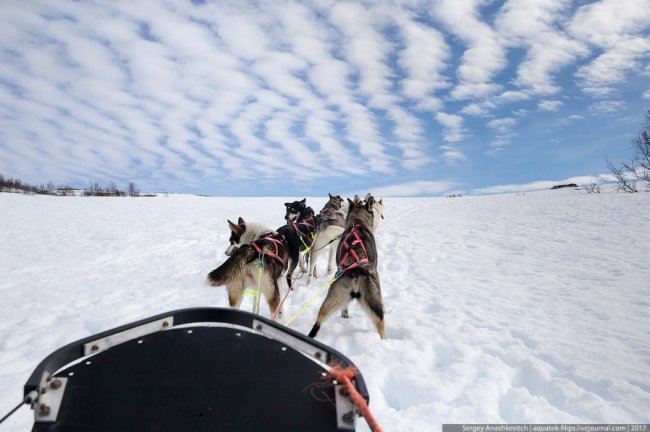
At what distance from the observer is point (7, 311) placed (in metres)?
5.20

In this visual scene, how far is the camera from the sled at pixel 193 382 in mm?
1322

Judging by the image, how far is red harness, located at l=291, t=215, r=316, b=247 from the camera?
240 inches

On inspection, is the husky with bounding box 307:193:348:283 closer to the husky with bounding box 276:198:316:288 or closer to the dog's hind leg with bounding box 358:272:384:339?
the husky with bounding box 276:198:316:288

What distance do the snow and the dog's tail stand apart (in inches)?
44.9

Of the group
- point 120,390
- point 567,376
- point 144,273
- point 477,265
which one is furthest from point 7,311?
point 477,265

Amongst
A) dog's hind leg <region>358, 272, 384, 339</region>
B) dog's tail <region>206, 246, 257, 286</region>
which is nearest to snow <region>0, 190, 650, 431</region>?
dog's hind leg <region>358, 272, 384, 339</region>

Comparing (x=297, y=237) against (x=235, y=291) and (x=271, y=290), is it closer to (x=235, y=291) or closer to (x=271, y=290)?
(x=271, y=290)

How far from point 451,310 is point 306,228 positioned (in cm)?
306

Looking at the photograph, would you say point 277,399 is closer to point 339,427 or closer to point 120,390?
point 339,427

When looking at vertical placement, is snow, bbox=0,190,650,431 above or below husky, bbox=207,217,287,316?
below

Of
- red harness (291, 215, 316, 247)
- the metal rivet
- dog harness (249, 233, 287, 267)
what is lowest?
the metal rivet

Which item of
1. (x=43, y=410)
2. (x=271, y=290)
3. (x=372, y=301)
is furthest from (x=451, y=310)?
(x=43, y=410)

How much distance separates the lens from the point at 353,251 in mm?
4020

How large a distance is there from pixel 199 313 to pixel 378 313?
7.63 feet
